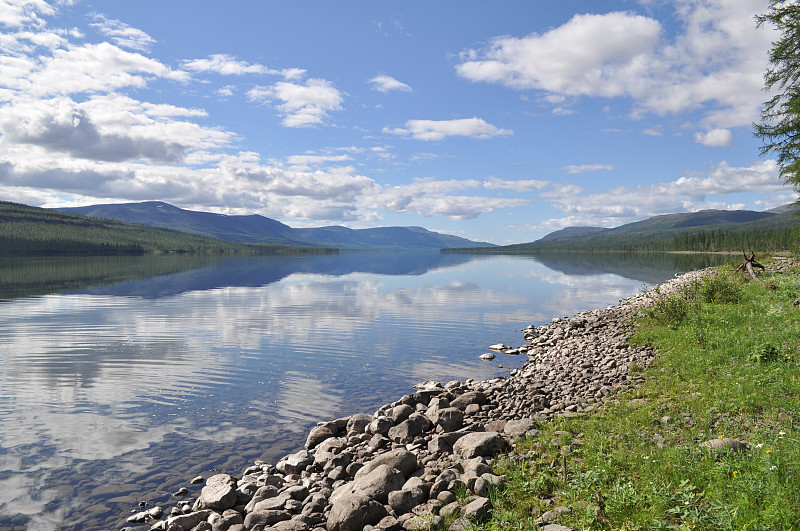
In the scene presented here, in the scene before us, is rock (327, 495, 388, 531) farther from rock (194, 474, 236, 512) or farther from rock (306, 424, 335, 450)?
rock (306, 424, 335, 450)

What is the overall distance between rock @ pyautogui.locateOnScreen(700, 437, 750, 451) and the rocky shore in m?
3.93

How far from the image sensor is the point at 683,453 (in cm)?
867

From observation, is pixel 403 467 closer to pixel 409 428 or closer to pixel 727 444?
pixel 409 428

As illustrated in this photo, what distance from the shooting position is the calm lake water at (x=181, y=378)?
13234mm

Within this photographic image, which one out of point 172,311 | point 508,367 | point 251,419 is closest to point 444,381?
point 508,367

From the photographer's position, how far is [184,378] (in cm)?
2294

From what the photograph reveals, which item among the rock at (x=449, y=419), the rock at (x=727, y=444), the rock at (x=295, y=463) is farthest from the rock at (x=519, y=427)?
the rock at (x=295, y=463)

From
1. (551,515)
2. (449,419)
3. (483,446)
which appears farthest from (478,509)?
(449,419)

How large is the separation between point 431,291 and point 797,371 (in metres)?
55.5

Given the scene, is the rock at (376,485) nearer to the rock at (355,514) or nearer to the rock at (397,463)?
the rock at (355,514)

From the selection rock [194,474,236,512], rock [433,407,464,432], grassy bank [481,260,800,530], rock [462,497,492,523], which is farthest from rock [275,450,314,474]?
rock [462,497,492,523]

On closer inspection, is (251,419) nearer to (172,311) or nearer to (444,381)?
(444,381)

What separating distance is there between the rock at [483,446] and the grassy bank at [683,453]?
499 millimetres

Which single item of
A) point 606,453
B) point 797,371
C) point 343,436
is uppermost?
point 797,371
